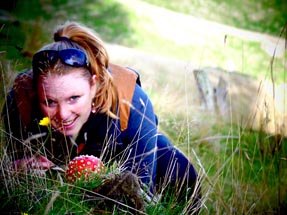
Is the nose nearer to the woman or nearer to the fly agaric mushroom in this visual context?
the woman

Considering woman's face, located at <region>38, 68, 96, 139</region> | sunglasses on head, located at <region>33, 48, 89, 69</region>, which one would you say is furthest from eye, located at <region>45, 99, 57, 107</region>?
sunglasses on head, located at <region>33, 48, 89, 69</region>

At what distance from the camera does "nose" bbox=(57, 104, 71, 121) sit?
5.65 feet

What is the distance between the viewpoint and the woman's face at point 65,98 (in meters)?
1.71

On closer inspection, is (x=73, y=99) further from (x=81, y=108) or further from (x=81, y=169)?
(x=81, y=169)

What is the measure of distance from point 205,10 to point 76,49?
10.6 m

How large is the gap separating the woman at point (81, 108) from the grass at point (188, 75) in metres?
0.13

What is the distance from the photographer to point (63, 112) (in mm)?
1726

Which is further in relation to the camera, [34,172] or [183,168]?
[183,168]

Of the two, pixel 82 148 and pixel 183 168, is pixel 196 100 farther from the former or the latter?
pixel 82 148

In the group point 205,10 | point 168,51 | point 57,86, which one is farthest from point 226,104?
point 205,10

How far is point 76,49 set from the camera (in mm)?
1751

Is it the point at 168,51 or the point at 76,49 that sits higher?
the point at 76,49

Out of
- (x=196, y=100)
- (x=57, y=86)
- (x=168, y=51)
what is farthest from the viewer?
(x=168, y=51)

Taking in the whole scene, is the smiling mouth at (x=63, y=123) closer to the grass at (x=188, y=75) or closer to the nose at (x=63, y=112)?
the nose at (x=63, y=112)
